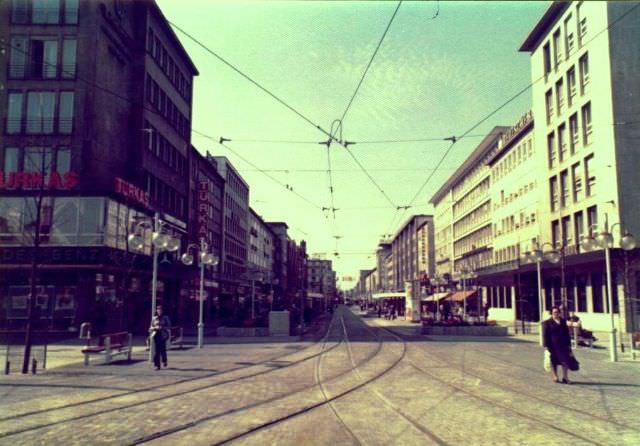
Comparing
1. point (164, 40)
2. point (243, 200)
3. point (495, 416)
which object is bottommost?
point (495, 416)

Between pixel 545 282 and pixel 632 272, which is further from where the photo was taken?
pixel 545 282

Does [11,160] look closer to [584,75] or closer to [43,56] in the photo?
[43,56]

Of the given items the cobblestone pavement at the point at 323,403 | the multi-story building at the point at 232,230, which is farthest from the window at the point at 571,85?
the multi-story building at the point at 232,230

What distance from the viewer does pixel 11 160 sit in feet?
118

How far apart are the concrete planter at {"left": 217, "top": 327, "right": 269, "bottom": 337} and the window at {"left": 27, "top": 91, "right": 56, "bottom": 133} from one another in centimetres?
1736

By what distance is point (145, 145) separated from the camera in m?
42.9

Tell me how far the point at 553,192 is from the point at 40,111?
128 feet

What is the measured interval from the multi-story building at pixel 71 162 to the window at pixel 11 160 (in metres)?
0.06

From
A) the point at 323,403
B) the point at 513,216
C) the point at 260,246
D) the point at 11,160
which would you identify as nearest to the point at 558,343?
the point at 323,403

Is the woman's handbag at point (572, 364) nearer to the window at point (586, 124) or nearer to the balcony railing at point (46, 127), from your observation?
the window at point (586, 124)

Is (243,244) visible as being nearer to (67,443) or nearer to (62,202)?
(62,202)

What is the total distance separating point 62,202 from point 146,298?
37.3 feet

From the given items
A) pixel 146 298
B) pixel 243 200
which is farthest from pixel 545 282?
pixel 243 200

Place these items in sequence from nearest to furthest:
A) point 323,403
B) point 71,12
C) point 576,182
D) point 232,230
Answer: point 323,403 < point 71,12 < point 576,182 < point 232,230
